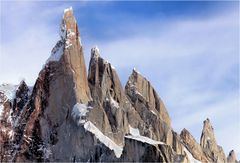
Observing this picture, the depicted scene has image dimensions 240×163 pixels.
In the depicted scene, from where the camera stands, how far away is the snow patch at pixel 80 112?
169625 millimetres

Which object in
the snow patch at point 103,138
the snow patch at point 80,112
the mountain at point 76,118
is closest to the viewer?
the mountain at point 76,118

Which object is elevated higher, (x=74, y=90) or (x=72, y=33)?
(x=72, y=33)

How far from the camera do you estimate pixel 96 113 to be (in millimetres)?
171125

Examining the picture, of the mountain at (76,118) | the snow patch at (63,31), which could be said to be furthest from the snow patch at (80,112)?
the snow patch at (63,31)

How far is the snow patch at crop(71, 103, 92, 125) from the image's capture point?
170 metres

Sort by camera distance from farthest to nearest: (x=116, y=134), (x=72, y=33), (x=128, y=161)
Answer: (x=72, y=33), (x=116, y=134), (x=128, y=161)

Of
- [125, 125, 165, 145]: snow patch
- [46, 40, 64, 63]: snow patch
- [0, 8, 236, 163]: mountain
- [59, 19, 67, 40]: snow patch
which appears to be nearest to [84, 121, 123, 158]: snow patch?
[0, 8, 236, 163]: mountain

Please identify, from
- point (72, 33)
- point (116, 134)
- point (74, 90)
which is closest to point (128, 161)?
point (116, 134)

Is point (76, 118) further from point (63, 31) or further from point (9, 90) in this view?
point (9, 90)

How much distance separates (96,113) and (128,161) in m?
14.4

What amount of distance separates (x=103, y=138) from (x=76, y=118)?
692cm

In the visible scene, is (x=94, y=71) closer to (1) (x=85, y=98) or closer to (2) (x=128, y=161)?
(1) (x=85, y=98)

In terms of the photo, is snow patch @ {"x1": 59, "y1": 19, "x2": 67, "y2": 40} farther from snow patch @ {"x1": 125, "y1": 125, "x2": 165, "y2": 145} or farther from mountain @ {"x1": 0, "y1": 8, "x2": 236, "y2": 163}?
snow patch @ {"x1": 125, "y1": 125, "x2": 165, "y2": 145}

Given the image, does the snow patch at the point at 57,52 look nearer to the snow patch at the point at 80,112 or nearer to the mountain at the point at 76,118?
the mountain at the point at 76,118
